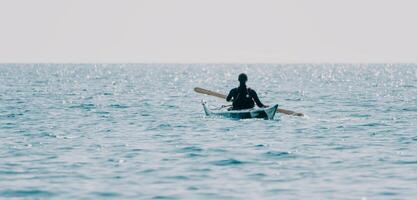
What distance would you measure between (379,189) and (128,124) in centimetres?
1496

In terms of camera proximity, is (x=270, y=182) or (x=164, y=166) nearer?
(x=270, y=182)

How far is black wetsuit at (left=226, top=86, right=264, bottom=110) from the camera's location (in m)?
26.8

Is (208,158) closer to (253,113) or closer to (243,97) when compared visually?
(243,97)

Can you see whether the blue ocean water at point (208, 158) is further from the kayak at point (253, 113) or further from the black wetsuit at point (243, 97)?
the black wetsuit at point (243, 97)

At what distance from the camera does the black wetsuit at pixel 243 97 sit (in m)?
26.8

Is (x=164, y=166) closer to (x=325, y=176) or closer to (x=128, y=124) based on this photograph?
(x=325, y=176)

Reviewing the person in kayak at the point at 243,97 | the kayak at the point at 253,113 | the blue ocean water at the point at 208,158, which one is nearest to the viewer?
the blue ocean water at the point at 208,158

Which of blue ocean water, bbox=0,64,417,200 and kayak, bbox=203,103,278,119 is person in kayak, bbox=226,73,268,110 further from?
blue ocean water, bbox=0,64,417,200

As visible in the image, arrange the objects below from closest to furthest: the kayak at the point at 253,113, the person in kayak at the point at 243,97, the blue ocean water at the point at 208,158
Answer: the blue ocean water at the point at 208,158
the person in kayak at the point at 243,97
the kayak at the point at 253,113

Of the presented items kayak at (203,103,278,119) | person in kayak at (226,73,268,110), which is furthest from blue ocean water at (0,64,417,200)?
person in kayak at (226,73,268,110)

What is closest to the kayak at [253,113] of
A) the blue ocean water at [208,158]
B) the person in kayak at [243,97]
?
the person in kayak at [243,97]

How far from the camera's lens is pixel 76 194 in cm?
1359

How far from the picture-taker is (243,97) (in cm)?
2706

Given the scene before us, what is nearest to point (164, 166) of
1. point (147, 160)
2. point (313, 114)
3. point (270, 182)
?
point (147, 160)
